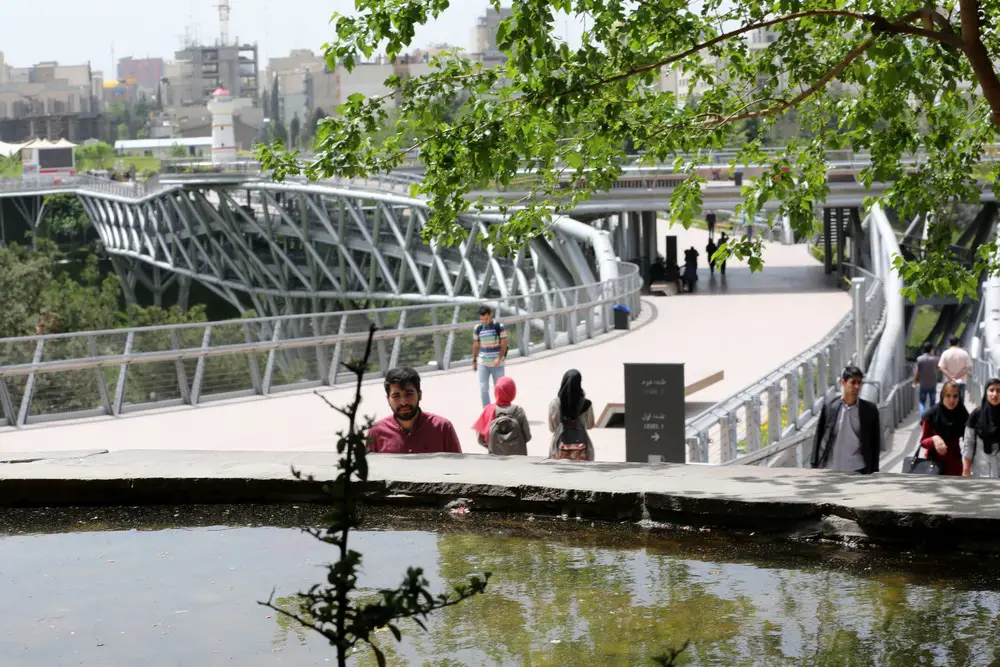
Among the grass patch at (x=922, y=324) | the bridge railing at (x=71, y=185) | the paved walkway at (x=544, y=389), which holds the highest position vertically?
the bridge railing at (x=71, y=185)

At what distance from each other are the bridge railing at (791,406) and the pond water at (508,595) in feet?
13.7

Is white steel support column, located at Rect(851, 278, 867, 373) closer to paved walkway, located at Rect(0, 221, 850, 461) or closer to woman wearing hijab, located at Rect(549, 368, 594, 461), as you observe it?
paved walkway, located at Rect(0, 221, 850, 461)

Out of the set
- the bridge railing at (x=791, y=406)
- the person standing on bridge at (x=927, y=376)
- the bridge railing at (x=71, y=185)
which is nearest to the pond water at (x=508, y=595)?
the bridge railing at (x=791, y=406)

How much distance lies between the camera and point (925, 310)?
92688mm

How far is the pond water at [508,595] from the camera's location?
495 cm

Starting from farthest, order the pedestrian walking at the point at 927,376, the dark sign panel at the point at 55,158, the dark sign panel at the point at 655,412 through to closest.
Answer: the dark sign panel at the point at 55,158
the pedestrian walking at the point at 927,376
the dark sign panel at the point at 655,412

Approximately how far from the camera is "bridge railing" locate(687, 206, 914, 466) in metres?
13.1

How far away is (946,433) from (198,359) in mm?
10704

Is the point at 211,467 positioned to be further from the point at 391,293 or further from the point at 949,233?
the point at 391,293

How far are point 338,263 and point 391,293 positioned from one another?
10375 millimetres

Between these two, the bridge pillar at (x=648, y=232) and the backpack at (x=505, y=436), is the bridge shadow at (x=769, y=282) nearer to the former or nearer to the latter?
the bridge pillar at (x=648, y=232)

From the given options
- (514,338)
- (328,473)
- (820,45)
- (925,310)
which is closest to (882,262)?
(514,338)

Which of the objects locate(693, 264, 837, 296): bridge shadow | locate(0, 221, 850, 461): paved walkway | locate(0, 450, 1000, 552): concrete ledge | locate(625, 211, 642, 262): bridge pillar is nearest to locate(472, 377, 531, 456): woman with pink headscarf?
locate(0, 221, 850, 461): paved walkway

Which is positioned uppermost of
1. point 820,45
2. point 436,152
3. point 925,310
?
point 820,45
